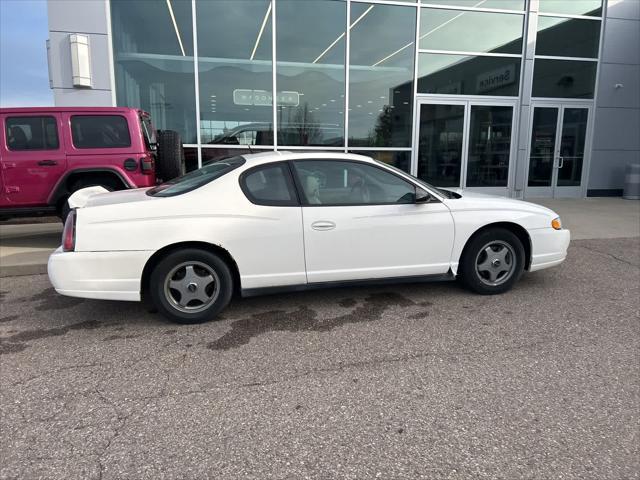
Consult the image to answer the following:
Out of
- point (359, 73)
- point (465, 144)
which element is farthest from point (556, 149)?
point (359, 73)

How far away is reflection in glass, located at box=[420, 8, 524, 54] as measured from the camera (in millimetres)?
11914

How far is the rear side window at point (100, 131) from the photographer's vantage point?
265 inches

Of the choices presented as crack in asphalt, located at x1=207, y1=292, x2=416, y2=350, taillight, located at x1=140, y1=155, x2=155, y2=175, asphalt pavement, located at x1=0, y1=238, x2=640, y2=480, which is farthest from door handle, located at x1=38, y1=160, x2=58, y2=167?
crack in asphalt, located at x1=207, y1=292, x2=416, y2=350

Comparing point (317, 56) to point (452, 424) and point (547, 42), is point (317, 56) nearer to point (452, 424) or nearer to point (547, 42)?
point (547, 42)

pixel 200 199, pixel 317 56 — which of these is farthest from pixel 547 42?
pixel 200 199

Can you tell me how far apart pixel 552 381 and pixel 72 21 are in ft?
36.2

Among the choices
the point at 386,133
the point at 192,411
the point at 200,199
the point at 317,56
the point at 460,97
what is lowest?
the point at 192,411

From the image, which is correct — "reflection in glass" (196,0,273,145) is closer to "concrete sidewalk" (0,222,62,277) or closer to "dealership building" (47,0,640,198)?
"dealership building" (47,0,640,198)

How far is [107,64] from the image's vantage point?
10.1 meters

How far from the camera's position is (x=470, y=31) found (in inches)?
481

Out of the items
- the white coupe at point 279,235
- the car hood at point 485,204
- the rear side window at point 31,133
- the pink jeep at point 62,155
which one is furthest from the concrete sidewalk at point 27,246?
the car hood at point 485,204

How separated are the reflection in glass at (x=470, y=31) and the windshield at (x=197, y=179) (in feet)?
29.8

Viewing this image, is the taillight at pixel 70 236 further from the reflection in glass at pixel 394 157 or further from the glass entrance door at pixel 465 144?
the glass entrance door at pixel 465 144

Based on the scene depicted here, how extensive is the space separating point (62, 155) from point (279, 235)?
4264 millimetres
